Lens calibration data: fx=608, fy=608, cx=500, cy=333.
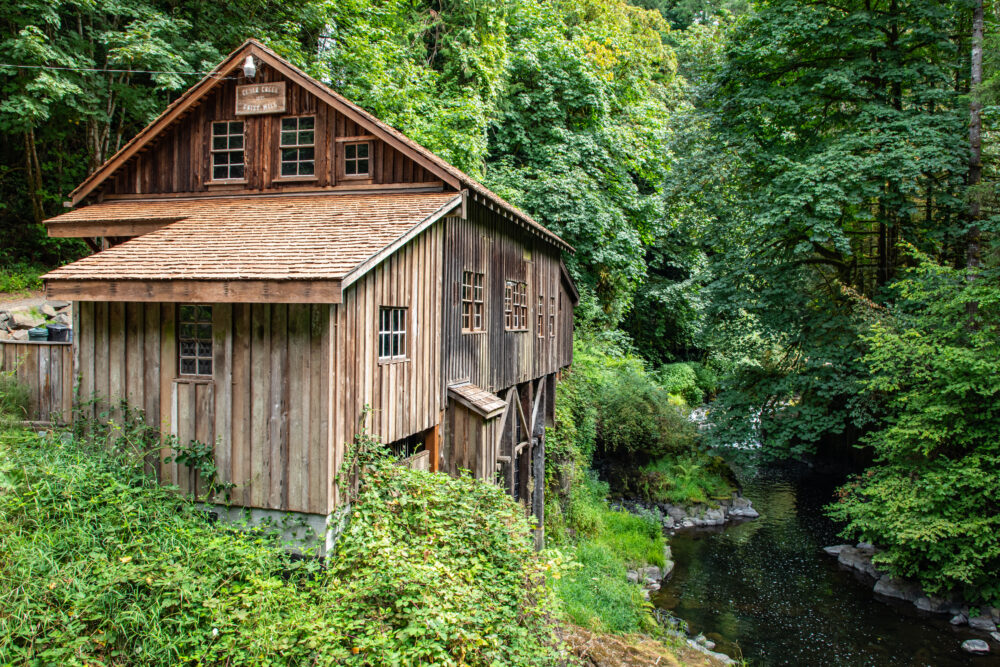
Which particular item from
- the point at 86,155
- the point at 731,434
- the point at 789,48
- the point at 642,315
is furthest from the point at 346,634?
the point at 642,315

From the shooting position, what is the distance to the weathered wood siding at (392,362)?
6672 millimetres

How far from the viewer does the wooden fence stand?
7586 mm

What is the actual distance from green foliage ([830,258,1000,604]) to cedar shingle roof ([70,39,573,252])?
30.9 feet

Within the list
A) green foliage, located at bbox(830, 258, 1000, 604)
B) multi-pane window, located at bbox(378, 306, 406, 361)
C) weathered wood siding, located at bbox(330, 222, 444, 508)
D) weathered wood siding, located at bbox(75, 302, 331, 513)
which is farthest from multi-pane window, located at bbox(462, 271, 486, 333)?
green foliage, located at bbox(830, 258, 1000, 604)

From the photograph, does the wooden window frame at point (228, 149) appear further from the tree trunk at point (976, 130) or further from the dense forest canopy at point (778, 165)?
the tree trunk at point (976, 130)

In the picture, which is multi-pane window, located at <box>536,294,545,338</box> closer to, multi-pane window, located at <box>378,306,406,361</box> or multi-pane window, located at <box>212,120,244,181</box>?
multi-pane window, located at <box>378,306,406,361</box>

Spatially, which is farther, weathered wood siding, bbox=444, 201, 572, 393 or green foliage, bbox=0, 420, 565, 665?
weathered wood siding, bbox=444, 201, 572, 393

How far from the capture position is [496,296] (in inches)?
448

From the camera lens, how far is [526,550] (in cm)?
694

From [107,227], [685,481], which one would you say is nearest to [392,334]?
[107,227]

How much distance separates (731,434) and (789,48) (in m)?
10.3

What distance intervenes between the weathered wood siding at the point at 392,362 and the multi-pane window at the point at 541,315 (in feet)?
19.9

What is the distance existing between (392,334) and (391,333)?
0.11 feet

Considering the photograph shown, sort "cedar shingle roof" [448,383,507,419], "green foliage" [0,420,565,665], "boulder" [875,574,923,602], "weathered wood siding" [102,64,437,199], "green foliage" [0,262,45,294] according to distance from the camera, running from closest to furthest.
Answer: "green foliage" [0,420,565,665] → "cedar shingle roof" [448,383,507,419] → "weathered wood siding" [102,64,437,199] → "green foliage" [0,262,45,294] → "boulder" [875,574,923,602]
